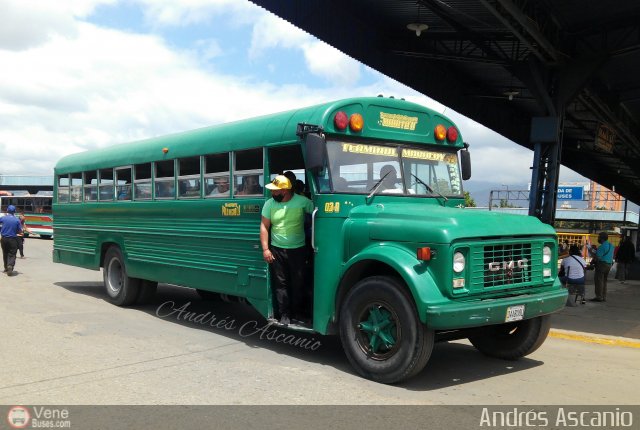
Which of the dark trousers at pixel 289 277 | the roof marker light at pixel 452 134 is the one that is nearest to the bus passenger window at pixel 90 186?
the dark trousers at pixel 289 277

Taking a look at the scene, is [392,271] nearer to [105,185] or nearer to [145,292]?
[145,292]

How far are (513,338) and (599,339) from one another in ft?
8.52

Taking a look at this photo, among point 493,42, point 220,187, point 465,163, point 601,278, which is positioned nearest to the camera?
point 465,163

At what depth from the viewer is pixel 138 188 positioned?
924cm

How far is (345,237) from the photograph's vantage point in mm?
5781

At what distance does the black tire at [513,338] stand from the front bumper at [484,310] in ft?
1.28

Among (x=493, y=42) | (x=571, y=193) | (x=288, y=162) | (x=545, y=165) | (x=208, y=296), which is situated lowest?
(x=208, y=296)

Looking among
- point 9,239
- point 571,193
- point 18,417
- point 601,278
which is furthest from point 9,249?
point 571,193

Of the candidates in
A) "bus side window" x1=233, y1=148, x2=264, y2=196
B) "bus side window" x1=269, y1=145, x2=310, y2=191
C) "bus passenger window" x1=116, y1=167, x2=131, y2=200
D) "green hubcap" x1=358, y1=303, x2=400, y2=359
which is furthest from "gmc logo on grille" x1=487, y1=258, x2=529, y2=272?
"bus passenger window" x1=116, y1=167, x2=131, y2=200

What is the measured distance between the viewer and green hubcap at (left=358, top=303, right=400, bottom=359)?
5312mm

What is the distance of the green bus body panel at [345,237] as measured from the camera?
16.5 feet

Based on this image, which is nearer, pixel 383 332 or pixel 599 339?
pixel 383 332

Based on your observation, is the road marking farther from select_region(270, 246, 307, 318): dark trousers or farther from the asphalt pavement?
select_region(270, 246, 307, 318): dark trousers

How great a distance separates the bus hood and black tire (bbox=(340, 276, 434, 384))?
448 mm
